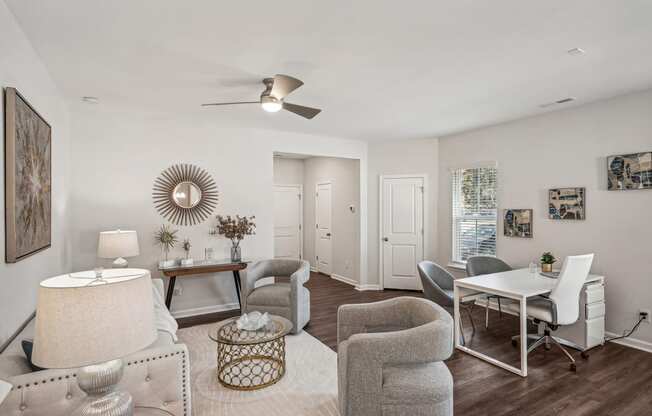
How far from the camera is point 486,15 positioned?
2143 mm

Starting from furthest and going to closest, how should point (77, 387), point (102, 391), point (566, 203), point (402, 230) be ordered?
point (402, 230), point (566, 203), point (77, 387), point (102, 391)

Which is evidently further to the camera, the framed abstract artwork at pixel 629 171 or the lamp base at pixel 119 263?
the lamp base at pixel 119 263

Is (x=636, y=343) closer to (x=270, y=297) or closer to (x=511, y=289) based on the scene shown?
(x=511, y=289)

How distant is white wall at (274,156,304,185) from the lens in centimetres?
771

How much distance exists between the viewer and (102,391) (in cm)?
128

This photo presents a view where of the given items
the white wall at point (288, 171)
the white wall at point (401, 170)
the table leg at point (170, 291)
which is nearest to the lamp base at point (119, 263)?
the table leg at point (170, 291)

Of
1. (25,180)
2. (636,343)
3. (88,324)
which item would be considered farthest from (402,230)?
(88,324)

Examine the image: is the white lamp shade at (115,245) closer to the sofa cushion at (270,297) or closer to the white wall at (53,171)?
the white wall at (53,171)

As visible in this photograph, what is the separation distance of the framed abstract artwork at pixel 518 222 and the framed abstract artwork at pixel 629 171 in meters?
0.94

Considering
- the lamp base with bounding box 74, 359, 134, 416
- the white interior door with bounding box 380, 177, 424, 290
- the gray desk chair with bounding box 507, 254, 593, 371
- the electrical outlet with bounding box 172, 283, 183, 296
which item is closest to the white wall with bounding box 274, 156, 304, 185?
the white interior door with bounding box 380, 177, 424, 290

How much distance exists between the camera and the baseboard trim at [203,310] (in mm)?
4609

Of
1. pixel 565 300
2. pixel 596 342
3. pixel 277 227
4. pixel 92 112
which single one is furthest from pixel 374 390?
pixel 277 227

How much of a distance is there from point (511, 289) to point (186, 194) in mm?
3915

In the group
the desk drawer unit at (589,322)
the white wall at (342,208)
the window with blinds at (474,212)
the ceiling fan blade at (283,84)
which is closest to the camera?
the ceiling fan blade at (283,84)
